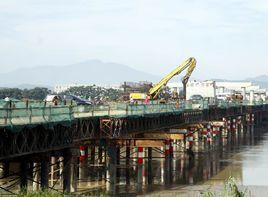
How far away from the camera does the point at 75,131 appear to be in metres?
44.1

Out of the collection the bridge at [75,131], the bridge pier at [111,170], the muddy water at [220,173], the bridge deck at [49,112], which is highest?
the bridge deck at [49,112]

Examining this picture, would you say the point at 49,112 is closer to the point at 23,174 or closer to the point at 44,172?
the point at 23,174

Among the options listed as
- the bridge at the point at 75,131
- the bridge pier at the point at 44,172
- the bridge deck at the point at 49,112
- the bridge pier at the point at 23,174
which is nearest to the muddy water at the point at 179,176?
the bridge at the point at 75,131

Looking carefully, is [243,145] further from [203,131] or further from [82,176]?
[82,176]

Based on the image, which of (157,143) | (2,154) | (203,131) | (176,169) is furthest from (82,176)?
(203,131)

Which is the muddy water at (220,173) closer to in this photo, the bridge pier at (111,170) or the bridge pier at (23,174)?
the bridge pier at (111,170)

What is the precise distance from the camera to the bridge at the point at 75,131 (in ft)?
112

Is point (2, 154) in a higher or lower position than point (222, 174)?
higher

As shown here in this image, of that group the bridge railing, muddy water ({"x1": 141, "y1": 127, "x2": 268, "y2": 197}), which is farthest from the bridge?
muddy water ({"x1": 141, "y1": 127, "x2": 268, "y2": 197})

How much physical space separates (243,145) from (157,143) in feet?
189

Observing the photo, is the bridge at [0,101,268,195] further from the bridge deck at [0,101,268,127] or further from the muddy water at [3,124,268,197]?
the muddy water at [3,124,268,197]

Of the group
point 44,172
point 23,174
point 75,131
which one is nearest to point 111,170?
point 75,131

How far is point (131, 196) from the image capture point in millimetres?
49000

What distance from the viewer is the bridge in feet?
112
